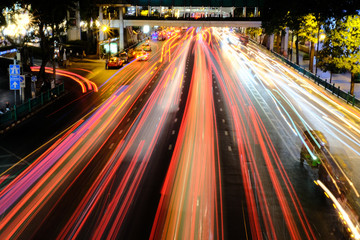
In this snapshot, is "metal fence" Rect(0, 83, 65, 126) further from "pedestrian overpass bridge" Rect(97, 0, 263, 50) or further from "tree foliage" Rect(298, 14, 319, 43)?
"pedestrian overpass bridge" Rect(97, 0, 263, 50)

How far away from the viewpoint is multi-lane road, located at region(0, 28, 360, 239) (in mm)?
12609

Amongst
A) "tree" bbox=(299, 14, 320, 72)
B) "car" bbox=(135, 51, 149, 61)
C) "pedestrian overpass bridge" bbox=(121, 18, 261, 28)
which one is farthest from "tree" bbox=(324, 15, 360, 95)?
"pedestrian overpass bridge" bbox=(121, 18, 261, 28)

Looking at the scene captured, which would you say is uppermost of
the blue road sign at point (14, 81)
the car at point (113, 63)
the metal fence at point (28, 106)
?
the blue road sign at point (14, 81)

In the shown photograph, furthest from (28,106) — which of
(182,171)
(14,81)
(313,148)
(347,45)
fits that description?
(347,45)

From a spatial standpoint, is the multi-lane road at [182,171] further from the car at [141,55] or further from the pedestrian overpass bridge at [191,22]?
the pedestrian overpass bridge at [191,22]

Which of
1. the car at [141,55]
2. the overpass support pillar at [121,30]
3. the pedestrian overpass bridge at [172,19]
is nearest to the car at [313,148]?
the car at [141,55]

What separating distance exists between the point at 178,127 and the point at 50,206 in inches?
451

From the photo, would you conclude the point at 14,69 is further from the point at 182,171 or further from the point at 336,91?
the point at 336,91

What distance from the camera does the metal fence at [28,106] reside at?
80.5 feet

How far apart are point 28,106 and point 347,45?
95.5 feet

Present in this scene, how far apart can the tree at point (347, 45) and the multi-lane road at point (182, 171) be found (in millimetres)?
Answer: 5364

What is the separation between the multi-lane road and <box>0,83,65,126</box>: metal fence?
87 centimetres

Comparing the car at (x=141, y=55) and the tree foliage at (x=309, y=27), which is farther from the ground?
the tree foliage at (x=309, y=27)

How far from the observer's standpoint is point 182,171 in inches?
670
